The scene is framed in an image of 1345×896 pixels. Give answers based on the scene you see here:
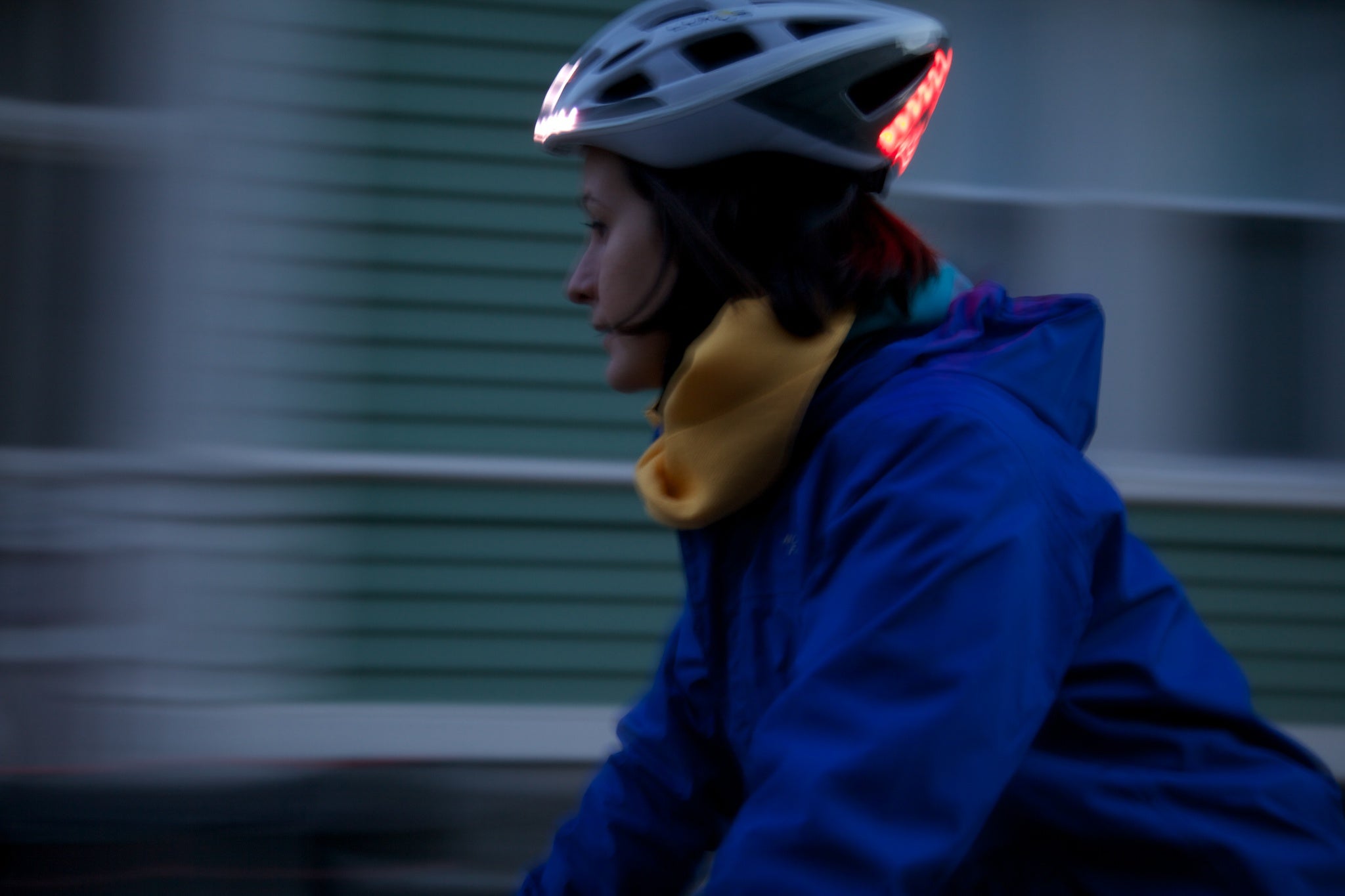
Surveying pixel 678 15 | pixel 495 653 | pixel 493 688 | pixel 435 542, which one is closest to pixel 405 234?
pixel 435 542

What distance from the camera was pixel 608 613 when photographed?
4.93 m

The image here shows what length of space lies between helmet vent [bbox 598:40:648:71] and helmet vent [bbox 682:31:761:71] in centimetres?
8

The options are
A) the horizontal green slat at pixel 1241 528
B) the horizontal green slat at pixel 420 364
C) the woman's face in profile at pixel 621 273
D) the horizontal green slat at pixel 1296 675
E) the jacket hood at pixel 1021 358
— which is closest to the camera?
the jacket hood at pixel 1021 358

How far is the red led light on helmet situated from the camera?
189 cm

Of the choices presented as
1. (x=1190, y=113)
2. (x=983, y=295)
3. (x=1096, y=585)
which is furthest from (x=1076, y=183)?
(x=1096, y=585)

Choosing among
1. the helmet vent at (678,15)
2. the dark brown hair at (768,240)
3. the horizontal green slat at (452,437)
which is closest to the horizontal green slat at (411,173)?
the horizontal green slat at (452,437)

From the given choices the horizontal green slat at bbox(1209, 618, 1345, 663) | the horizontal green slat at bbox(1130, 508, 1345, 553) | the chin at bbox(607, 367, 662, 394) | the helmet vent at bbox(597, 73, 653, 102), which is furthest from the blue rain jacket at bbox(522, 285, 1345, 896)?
the horizontal green slat at bbox(1209, 618, 1345, 663)

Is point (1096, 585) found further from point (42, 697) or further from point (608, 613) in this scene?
point (42, 697)

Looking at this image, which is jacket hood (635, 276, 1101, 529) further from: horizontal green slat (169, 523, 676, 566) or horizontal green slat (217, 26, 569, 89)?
horizontal green slat (217, 26, 569, 89)

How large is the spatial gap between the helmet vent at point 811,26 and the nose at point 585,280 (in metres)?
0.41

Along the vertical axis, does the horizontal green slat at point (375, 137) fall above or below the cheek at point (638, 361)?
below

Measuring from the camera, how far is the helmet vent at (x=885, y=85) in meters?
1.88

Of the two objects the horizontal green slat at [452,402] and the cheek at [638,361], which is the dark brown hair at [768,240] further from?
the horizontal green slat at [452,402]

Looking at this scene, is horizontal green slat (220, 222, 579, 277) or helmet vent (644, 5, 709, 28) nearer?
helmet vent (644, 5, 709, 28)
